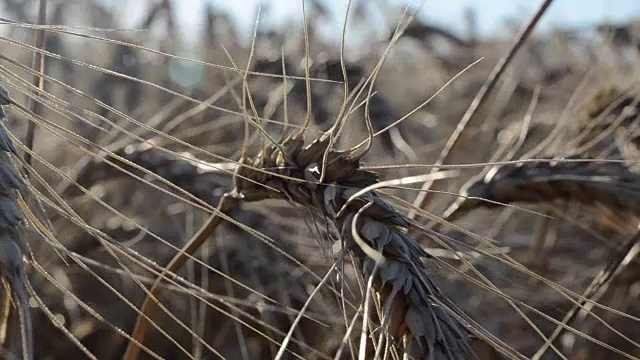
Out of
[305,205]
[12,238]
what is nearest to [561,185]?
[305,205]

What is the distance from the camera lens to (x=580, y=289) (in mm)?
1498

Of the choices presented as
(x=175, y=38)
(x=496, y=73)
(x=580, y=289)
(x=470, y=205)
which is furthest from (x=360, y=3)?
(x=470, y=205)

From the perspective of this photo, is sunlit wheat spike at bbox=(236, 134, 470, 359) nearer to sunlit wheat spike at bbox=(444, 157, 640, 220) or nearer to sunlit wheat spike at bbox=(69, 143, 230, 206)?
sunlit wheat spike at bbox=(444, 157, 640, 220)

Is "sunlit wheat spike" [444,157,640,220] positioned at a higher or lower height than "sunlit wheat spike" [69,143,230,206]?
higher

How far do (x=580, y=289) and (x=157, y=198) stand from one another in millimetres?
794

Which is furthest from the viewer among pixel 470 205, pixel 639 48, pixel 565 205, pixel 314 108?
Answer: pixel 639 48

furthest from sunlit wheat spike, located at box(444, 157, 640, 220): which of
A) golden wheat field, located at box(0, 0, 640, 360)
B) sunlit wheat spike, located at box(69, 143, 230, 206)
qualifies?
sunlit wheat spike, located at box(69, 143, 230, 206)

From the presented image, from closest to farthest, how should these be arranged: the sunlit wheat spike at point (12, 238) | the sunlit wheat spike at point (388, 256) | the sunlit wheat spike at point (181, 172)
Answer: the sunlit wheat spike at point (12, 238) → the sunlit wheat spike at point (388, 256) → the sunlit wheat spike at point (181, 172)

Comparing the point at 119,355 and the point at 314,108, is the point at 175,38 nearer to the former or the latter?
the point at 314,108

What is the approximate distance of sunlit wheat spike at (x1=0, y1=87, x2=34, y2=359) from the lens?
0.44m

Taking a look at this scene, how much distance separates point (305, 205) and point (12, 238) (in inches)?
10.5

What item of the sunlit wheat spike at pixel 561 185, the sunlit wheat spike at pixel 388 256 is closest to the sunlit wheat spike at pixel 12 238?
the sunlit wheat spike at pixel 388 256

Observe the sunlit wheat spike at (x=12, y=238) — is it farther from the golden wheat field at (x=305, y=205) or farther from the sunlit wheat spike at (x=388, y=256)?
the sunlit wheat spike at (x=388, y=256)

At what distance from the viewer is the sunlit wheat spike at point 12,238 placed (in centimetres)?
44
